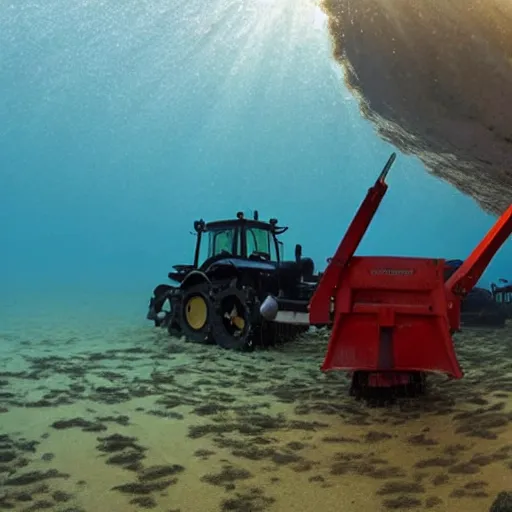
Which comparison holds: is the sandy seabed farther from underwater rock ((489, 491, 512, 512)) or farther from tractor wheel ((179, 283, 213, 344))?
tractor wheel ((179, 283, 213, 344))

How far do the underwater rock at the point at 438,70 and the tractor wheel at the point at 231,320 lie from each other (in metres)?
3.37

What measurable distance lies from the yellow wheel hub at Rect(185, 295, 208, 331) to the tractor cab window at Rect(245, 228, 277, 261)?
1145mm

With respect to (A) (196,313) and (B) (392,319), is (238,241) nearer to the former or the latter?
(A) (196,313)

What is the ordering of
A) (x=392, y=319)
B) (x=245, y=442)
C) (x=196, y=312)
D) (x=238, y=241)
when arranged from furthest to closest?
(x=196, y=312) < (x=238, y=241) < (x=392, y=319) < (x=245, y=442)

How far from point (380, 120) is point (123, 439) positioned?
4632mm

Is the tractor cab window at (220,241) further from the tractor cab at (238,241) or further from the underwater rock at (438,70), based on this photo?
the underwater rock at (438,70)

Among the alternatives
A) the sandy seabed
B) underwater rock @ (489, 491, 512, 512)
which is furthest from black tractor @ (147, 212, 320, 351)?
underwater rock @ (489, 491, 512, 512)

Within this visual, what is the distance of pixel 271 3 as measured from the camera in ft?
22.3

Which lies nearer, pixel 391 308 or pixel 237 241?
pixel 391 308

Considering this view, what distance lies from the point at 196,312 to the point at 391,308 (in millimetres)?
5215

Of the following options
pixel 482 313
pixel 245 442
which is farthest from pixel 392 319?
pixel 482 313

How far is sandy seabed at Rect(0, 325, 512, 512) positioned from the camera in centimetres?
244

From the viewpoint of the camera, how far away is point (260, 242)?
28.5 ft

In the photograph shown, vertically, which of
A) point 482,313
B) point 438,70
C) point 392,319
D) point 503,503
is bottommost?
point 503,503
